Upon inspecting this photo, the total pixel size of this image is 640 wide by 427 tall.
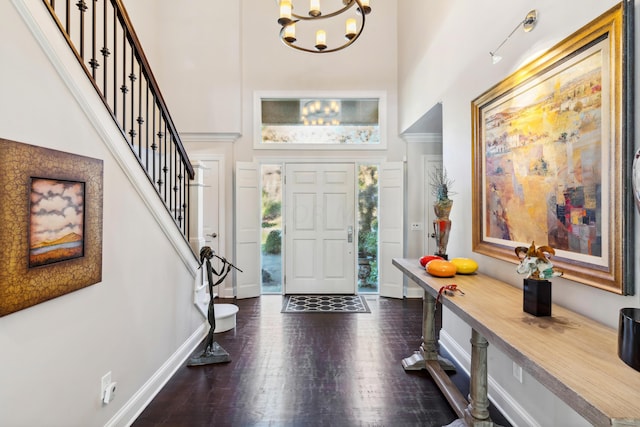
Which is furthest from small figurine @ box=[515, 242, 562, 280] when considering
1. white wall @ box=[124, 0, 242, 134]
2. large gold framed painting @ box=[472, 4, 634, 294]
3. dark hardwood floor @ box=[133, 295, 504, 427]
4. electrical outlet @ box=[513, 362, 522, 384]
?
white wall @ box=[124, 0, 242, 134]

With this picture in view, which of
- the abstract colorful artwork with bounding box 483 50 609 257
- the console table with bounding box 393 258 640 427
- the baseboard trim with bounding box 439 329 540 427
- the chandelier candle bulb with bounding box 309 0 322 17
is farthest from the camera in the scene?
the chandelier candle bulb with bounding box 309 0 322 17

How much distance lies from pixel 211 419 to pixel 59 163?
1.78m

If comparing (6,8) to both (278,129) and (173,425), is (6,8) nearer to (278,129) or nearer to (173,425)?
(173,425)

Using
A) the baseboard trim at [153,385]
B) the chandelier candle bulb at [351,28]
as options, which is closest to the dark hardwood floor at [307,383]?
the baseboard trim at [153,385]

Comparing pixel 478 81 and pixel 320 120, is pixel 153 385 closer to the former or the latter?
pixel 478 81

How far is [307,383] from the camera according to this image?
8.51ft

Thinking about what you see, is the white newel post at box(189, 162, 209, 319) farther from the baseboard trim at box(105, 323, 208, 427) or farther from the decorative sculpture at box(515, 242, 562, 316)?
the decorative sculpture at box(515, 242, 562, 316)

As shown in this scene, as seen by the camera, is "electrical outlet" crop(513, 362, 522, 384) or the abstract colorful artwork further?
"electrical outlet" crop(513, 362, 522, 384)

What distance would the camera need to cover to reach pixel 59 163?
155 centimetres

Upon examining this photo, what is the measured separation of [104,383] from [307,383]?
1.39 meters

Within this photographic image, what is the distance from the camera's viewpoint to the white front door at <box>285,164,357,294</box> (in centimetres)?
514

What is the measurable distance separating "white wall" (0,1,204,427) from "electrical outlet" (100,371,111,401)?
0.12ft

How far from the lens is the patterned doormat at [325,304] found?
14.4 feet

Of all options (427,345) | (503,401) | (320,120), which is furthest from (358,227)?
(503,401)
